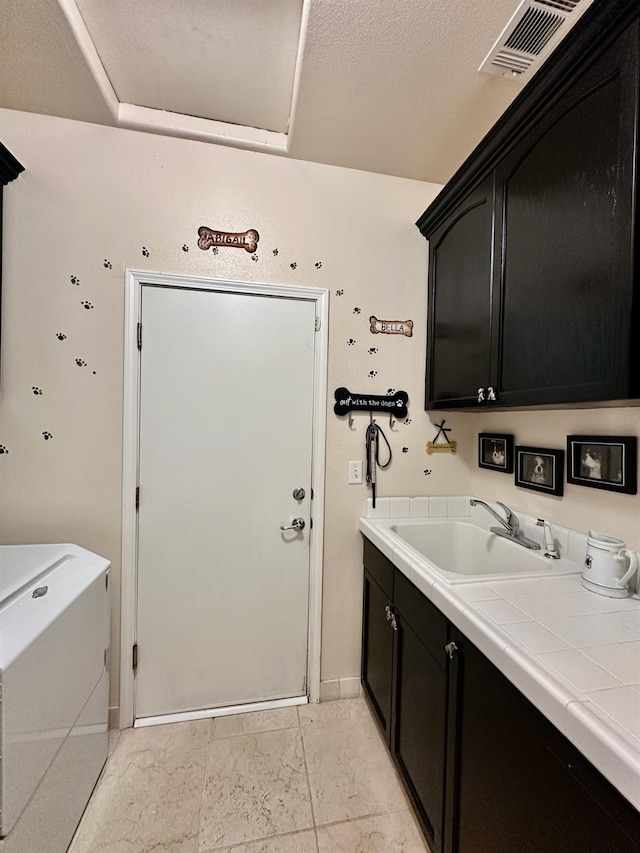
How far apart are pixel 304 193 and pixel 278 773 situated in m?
2.61

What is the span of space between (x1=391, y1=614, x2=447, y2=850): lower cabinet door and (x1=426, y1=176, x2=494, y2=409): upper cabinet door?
969 millimetres

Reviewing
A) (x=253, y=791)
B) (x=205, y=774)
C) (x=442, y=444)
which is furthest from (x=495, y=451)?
(x=205, y=774)

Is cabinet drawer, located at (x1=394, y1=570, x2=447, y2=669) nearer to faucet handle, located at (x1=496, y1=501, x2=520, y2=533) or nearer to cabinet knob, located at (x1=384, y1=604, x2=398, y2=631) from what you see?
cabinet knob, located at (x1=384, y1=604, x2=398, y2=631)

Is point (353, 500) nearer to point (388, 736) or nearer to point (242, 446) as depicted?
point (242, 446)

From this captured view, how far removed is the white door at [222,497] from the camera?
5.45ft

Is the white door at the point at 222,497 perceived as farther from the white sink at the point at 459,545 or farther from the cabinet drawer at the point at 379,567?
the white sink at the point at 459,545

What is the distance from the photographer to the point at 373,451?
6.14 ft

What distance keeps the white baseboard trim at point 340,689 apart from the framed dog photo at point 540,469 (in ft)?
4.38

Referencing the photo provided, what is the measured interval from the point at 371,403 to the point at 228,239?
3.45 feet

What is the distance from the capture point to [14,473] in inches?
60.2

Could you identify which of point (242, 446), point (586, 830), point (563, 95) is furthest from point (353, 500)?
point (563, 95)

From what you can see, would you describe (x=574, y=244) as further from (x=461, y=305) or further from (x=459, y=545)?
(x=459, y=545)

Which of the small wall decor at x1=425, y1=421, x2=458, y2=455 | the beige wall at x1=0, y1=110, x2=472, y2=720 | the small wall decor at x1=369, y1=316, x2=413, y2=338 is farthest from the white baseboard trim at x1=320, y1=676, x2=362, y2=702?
the small wall decor at x1=369, y1=316, x2=413, y2=338

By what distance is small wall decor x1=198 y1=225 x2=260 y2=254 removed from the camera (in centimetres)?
168
